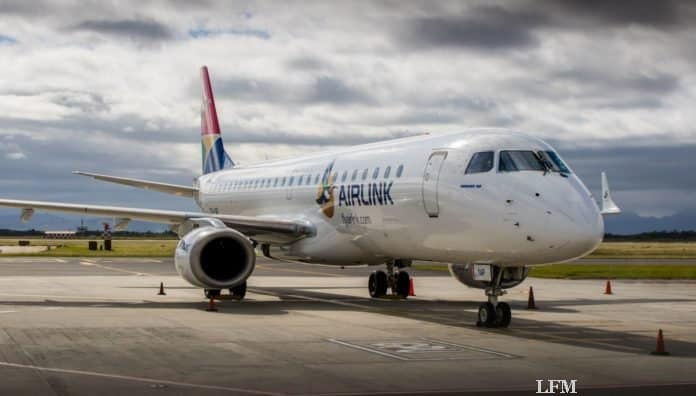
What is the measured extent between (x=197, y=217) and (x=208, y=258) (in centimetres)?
144

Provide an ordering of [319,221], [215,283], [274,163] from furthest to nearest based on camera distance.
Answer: [274,163], [319,221], [215,283]

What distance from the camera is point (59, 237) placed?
173 metres

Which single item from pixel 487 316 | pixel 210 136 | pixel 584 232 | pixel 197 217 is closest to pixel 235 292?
pixel 197 217

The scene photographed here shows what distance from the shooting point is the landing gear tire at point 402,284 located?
2650 cm

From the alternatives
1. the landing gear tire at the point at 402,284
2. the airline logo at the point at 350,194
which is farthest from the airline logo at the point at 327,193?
the landing gear tire at the point at 402,284

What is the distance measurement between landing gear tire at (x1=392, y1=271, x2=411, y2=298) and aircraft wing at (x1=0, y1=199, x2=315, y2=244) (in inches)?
112

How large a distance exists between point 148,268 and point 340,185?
2320cm

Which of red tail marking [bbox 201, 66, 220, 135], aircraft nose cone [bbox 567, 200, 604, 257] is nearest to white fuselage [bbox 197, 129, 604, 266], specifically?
aircraft nose cone [bbox 567, 200, 604, 257]

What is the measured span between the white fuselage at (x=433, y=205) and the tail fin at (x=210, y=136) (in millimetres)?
7987

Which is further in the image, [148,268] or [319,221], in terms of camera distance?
[148,268]

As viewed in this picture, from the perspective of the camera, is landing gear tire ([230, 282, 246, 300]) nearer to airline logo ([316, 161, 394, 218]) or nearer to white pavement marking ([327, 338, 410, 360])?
airline logo ([316, 161, 394, 218])

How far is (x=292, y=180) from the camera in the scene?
2769 cm

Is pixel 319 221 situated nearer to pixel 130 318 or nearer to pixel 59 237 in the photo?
pixel 130 318

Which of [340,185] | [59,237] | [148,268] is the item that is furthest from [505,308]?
[59,237]
